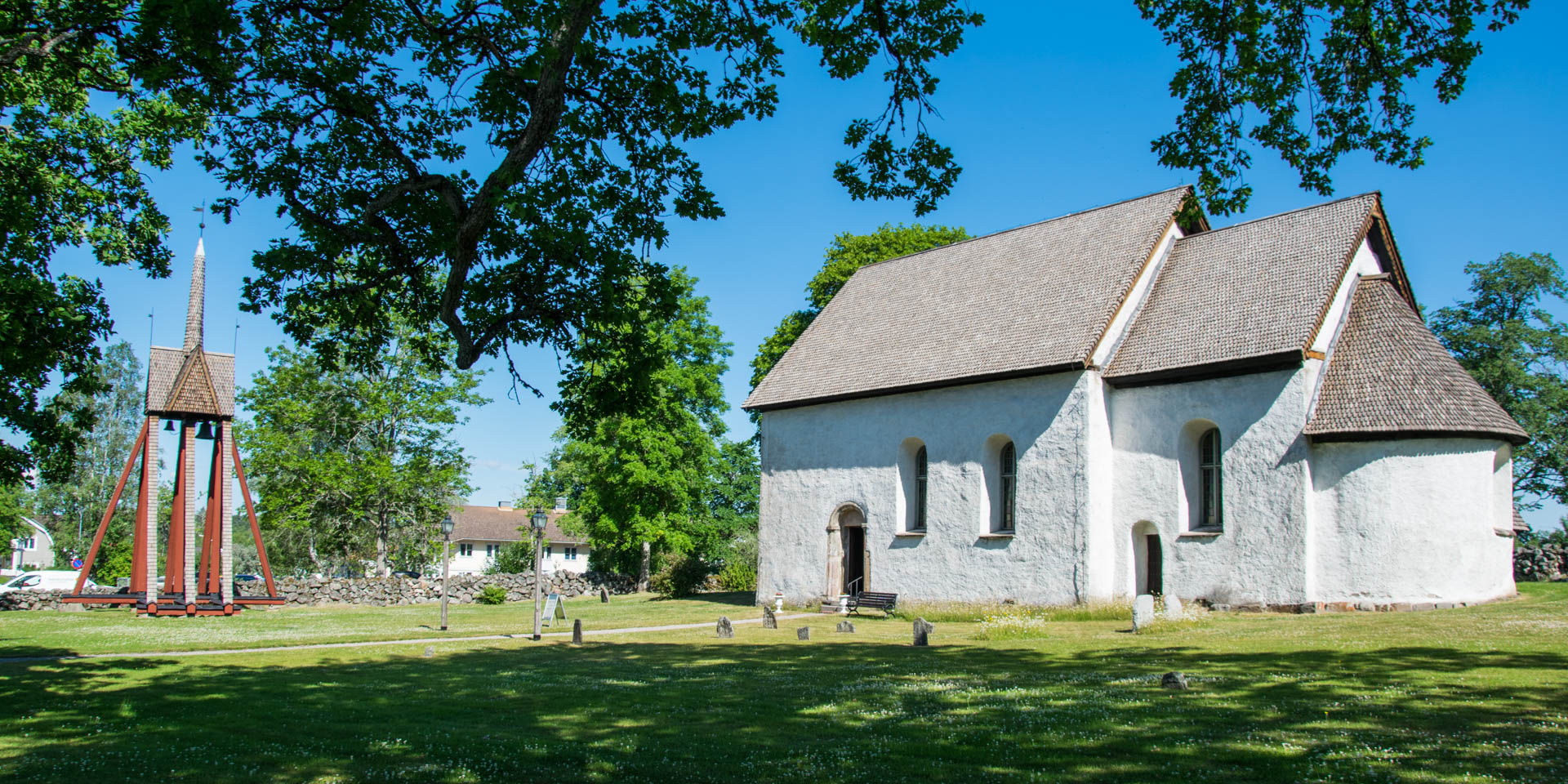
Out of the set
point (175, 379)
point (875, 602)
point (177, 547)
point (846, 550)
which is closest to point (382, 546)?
point (177, 547)

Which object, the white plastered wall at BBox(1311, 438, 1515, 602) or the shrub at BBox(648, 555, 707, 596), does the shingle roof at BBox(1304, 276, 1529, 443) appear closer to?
the white plastered wall at BBox(1311, 438, 1515, 602)

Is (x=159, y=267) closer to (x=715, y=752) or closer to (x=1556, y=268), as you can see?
(x=715, y=752)

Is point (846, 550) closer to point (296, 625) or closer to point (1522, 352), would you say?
point (296, 625)

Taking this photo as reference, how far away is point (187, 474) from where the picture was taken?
26.3 m

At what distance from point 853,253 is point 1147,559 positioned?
65.8 ft

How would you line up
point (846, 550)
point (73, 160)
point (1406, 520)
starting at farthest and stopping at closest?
1. point (846, 550)
2. point (1406, 520)
3. point (73, 160)

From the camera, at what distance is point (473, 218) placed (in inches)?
342

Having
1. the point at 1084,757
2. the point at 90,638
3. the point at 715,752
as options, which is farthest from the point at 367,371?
the point at 90,638

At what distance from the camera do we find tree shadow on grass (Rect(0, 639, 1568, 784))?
777cm

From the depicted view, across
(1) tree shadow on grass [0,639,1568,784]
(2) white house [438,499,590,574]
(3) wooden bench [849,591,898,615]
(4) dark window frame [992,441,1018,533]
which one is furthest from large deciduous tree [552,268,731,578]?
(2) white house [438,499,590,574]

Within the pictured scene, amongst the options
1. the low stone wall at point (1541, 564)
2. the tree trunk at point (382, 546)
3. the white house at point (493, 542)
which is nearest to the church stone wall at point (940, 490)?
the low stone wall at point (1541, 564)

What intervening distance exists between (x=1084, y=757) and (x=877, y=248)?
114 feet

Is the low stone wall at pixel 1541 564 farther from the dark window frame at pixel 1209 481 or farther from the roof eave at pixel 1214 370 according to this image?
the roof eave at pixel 1214 370

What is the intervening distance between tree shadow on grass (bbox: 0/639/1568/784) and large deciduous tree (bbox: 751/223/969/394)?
27099mm
